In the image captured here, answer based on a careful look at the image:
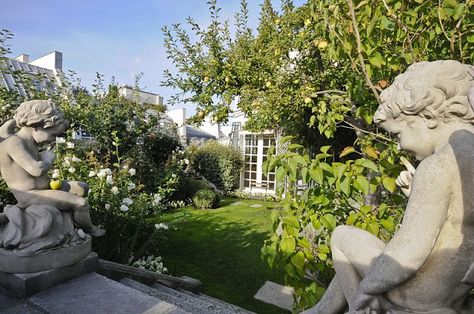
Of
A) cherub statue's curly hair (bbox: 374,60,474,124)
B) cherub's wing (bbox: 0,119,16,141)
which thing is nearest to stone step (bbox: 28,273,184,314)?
cherub's wing (bbox: 0,119,16,141)

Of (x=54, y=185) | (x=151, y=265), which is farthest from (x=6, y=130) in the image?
(x=151, y=265)

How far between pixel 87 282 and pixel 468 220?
2791mm

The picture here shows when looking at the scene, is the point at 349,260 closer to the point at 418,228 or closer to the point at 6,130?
the point at 418,228

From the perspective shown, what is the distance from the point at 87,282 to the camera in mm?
2668

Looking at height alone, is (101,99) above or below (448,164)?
above

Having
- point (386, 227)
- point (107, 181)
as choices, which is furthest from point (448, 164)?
point (107, 181)

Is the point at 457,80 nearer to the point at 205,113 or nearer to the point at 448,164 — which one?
the point at 448,164

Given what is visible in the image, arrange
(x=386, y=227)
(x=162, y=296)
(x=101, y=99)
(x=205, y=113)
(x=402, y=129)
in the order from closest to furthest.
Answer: (x=402, y=129) → (x=386, y=227) → (x=162, y=296) → (x=205, y=113) → (x=101, y=99)

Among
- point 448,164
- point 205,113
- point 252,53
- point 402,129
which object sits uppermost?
point 252,53

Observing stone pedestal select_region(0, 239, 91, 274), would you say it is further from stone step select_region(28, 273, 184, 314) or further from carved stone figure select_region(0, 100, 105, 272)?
stone step select_region(28, 273, 184, 314)

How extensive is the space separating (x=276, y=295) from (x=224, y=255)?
1.75 metres

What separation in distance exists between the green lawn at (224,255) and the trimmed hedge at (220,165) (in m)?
4.52

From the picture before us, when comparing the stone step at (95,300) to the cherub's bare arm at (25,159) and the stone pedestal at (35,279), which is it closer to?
the stone pedestal at (35,279)

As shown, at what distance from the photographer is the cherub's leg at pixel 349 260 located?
50.3 inches
